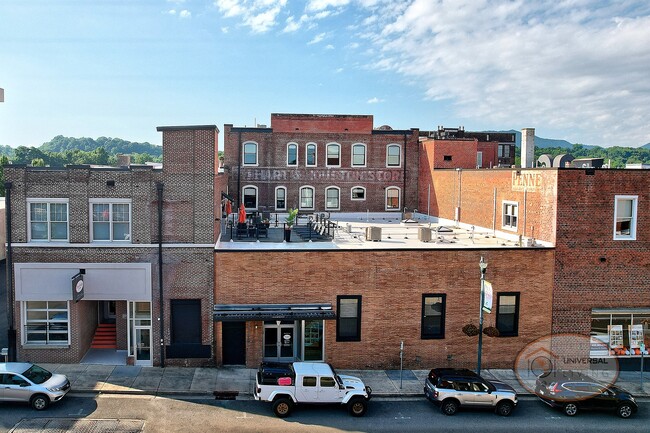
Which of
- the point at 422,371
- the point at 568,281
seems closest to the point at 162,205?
the point at 422,371

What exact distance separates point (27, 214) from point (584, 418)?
2512 cm

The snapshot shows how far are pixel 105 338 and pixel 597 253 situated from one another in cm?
2457

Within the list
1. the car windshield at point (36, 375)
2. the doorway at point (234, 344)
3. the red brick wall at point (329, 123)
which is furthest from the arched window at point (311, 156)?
the car windshield at point (36, 375)

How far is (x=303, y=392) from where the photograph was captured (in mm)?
19828

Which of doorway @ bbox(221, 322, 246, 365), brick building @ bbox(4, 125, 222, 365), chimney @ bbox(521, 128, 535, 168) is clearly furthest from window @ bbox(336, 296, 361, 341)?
chimney @ bbox(521, 128, 535, 168)

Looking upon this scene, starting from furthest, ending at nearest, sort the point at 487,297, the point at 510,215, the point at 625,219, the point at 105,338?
the point at 510,215
the point at 105,338
the point at 625,219
the point at 487,297

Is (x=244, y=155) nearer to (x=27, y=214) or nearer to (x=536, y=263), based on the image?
(x=27, y=214)

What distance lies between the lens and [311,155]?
43375 millimetres

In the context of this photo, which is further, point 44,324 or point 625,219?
point 625,219

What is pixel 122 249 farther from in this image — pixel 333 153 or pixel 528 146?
pixel 528 146

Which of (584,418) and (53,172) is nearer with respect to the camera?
(584,418)

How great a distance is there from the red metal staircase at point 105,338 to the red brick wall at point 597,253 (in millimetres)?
21790

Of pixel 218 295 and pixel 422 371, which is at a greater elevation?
pixel 218 295

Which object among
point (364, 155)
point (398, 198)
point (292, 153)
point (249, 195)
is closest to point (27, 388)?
point (249, 195)
